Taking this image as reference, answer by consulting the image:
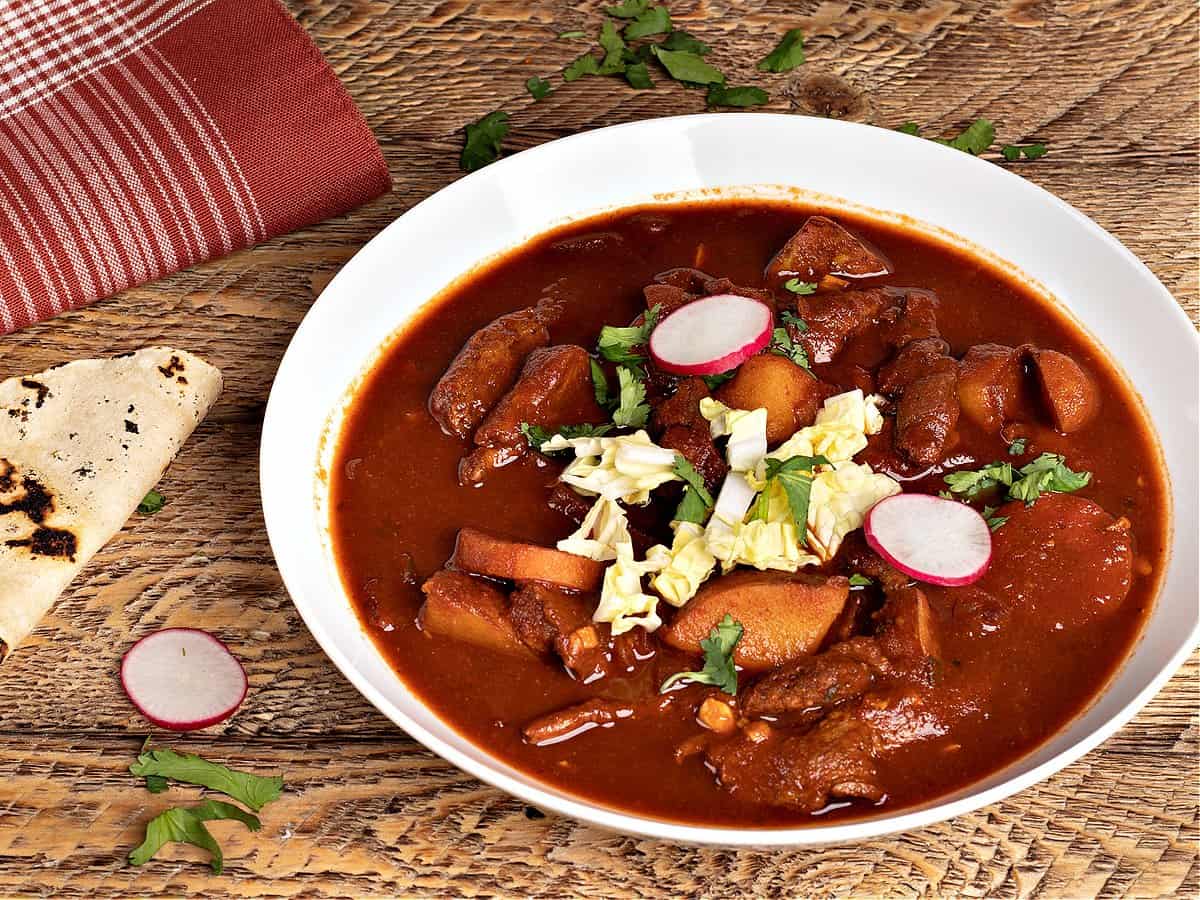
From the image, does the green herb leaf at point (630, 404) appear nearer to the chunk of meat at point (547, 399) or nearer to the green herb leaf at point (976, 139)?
the chunk of meat at point (547, 399)

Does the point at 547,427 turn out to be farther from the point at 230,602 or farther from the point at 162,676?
the point at 162,676

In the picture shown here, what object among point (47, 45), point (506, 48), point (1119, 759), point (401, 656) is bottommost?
point (1119, 759)

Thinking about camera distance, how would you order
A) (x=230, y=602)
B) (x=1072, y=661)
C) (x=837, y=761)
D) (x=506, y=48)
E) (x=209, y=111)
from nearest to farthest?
1. (x=837, y=761)
2. (x=1072, y=661)
3. (x=230, y=602)
4. (x=209, y=111)
5. (x=506, y=48)

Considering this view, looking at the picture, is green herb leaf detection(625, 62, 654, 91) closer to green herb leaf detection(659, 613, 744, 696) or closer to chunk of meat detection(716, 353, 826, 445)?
chunk of meat detection(716, 353, 826, 445)

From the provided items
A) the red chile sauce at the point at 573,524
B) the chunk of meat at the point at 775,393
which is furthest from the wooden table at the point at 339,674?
the chunk of meat at the point at 775,393

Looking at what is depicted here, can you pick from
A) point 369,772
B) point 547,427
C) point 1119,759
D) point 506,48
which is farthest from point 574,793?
point 506,48

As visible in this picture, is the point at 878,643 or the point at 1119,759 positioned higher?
the point at 878,643

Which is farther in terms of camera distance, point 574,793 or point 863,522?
point 863,522

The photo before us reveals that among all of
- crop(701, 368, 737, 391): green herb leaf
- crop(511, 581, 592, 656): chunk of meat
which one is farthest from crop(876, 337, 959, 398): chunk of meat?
crop(511, 581, 592, 656): chunk of meat
